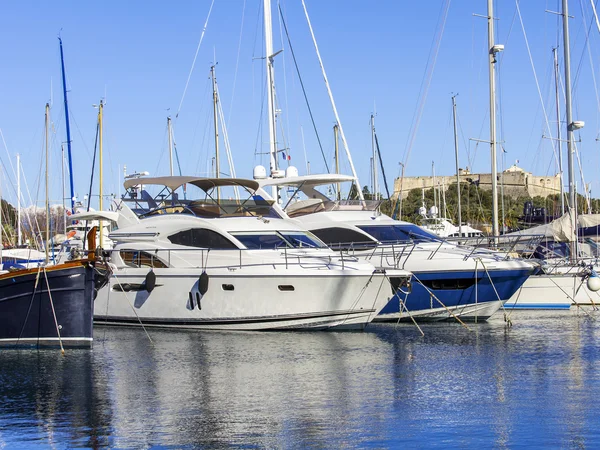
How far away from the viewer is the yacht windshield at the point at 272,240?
19672 mm

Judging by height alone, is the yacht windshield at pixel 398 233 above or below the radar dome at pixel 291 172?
below

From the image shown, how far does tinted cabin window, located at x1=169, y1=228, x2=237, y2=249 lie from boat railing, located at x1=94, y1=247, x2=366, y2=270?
0.19 meters

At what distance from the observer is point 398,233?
893 inches

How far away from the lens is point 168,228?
796 inches

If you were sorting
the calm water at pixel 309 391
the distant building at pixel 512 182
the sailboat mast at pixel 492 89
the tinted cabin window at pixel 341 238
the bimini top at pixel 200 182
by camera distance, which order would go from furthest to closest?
the distant building at pixel 512 182, the sailboat mast at pixel 492 89, the tinted cabin window at pixel 341 238, the bimini top at pixel 200 182, the calm water at pixel 309 391

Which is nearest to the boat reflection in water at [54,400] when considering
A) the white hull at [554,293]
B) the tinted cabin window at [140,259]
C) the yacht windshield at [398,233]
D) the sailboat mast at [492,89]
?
the tinted cabin window at [140,259]

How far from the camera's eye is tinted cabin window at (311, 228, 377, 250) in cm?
2211

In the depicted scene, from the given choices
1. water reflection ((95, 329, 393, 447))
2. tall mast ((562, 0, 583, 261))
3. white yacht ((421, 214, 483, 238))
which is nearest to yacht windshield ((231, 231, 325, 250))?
water reflection ((95, 329, 393, 447))

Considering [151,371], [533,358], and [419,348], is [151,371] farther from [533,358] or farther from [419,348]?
[533,358]

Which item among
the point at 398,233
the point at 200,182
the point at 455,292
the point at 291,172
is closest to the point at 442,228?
the point at 291,172

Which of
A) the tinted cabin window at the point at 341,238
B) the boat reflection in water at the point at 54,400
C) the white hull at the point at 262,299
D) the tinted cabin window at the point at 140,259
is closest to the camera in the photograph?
the boat reflection in water at the point at 54,400

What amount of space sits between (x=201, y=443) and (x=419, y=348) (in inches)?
310

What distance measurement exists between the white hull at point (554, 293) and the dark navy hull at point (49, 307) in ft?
41.5

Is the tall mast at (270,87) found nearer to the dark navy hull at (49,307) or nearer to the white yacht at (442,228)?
the dark navy hull at (49,307)
